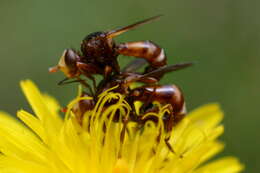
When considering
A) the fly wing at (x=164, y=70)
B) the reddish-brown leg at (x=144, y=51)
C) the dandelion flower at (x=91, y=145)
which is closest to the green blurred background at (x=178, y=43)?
the dandelion flower at (x=91, y=145)

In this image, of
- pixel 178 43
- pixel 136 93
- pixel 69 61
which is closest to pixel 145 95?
pixel 136 93

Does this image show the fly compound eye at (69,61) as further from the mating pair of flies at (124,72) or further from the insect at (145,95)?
the insect at (145,95)

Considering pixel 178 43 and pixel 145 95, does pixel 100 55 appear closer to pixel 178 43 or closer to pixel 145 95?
pixel 145 95

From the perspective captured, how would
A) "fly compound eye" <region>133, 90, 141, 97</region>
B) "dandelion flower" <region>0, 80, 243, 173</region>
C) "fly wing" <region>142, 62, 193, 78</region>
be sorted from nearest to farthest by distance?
"fly wing" <region>142, 62, 193, 78</region> < "dandelion flower" <region>0, 80, 243, 173</region> < "fly compound eye" <region>133, 90, 141, 97</region>

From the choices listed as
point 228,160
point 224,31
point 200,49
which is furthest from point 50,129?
point 224,31

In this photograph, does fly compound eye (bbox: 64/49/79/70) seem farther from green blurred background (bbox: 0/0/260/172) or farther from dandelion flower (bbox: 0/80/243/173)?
green blurred background (bbox: 0/0/260/172)

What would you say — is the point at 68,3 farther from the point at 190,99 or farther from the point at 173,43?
the point at 190,99

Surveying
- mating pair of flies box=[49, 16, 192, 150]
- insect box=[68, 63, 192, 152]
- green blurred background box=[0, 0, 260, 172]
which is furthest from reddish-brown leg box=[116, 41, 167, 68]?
green blurred background box=[0, 0, 260, 172]
